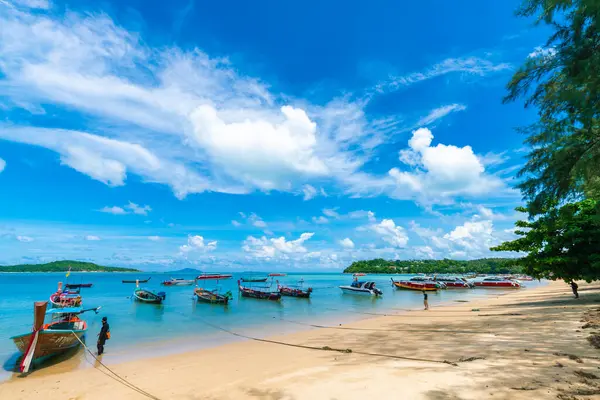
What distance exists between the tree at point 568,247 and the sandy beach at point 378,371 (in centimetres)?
292

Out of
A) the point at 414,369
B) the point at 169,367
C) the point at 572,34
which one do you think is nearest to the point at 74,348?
the point at 169,367

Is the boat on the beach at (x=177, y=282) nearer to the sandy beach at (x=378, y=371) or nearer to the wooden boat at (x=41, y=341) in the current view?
the wooden boat at (x=41, y=341)

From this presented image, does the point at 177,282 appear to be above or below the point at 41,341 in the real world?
above

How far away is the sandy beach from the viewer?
696 cm

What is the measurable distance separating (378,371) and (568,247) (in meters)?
16.6

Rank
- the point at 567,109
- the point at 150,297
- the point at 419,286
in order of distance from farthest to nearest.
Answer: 1. the point at 419,286
2. the point at 150,297
3. the point at 567,109

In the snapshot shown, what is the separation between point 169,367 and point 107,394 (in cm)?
321

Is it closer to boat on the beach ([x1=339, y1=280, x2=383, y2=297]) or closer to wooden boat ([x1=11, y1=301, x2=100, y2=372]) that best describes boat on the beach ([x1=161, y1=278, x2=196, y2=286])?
boat on the beach ([x1=339, y1=280, x2=383, y2=297])

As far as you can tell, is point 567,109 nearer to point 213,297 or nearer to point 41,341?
point 41,341

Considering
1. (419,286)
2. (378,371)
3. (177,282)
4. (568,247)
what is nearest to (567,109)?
(378,371)

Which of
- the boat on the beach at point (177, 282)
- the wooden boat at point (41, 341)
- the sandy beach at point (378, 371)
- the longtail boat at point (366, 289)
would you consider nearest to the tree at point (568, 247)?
the sandy beach at point (378, 371)

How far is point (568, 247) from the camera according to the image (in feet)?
59.6

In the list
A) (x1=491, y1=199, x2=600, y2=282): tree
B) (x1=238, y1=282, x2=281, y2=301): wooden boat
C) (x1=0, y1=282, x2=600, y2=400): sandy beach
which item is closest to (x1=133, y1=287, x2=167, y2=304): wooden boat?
(x1=238, y1=282, x2=281, y2=301): wooden boat

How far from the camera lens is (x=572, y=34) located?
6.83 metres
